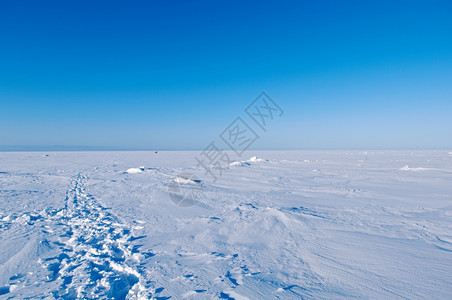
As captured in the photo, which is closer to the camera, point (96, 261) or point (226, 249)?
point (96, 261)

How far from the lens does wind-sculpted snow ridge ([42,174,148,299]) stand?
3152 mm

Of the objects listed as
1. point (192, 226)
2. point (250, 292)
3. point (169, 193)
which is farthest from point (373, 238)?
point (169, 193)

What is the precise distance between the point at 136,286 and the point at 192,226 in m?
2.61

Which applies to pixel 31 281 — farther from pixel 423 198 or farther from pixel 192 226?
pixel 423 198

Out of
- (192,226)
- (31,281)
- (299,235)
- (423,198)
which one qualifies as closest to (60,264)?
(31,281)

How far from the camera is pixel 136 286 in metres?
3.26

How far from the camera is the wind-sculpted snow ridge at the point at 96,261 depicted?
3.15 metres

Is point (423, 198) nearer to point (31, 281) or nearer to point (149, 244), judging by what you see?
point (149, 244)

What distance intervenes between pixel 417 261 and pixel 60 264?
5808mm

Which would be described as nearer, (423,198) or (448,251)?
(448,251)

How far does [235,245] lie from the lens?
468 cm

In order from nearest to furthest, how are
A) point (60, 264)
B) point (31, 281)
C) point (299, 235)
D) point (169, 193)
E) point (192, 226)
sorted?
1. point (31, 281)
2. point (60, 264)
3. point (299, 235)
4. point (192, 226)
5. point (169, 193)

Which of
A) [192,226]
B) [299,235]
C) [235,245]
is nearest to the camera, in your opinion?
[235,245]

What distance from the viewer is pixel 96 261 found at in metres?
3.90
